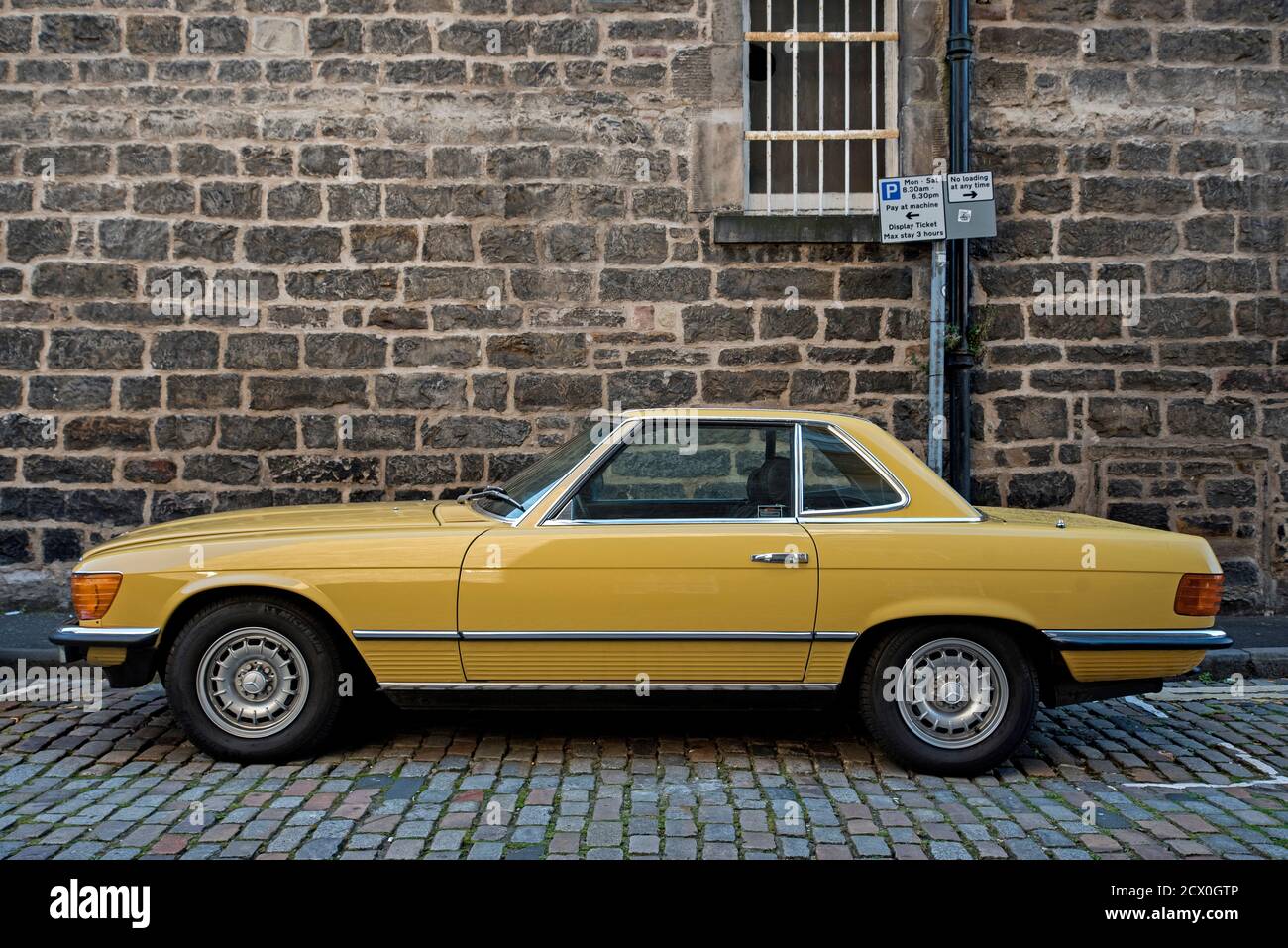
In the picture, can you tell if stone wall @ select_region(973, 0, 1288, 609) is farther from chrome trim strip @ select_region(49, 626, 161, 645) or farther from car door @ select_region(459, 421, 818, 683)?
chrome trim strip @ select_region(49, 626, 161, 645)

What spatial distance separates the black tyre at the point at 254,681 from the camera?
14.6ft

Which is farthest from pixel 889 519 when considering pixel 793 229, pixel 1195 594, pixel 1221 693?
pixel 793 229

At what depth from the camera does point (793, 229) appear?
7.97 metres

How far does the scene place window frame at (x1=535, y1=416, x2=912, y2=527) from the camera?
456 centimetres

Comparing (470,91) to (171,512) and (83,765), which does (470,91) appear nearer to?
(171,512)

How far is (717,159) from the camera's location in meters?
7.96

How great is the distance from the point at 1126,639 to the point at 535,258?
16.3ft

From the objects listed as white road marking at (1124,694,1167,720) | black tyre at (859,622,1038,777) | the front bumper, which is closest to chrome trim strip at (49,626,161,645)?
the front bumper

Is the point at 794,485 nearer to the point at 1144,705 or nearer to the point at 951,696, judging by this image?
the point at 951,696

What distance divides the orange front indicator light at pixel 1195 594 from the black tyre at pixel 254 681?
3449 mm

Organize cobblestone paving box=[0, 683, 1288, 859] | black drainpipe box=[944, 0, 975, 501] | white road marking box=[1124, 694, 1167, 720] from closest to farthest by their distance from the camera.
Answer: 1. cobblestone paving box=[0, 683, 1288, 859]
2. white road marking box=[1124, 694, 1167, 720]
3. black drainpipe box=[944, 0, 975, 501]

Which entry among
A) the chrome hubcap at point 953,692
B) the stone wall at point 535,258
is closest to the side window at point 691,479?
the chrome hubcap at point 953,692

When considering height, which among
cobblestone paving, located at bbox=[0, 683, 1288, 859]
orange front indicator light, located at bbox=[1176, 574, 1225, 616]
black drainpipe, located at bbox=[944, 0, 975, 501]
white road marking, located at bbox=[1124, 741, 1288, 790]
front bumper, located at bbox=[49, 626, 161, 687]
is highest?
black drainpipe, located at bbox=[944, 0, 975, 501]

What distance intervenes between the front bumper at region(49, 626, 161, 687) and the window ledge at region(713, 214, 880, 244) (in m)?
4.93
